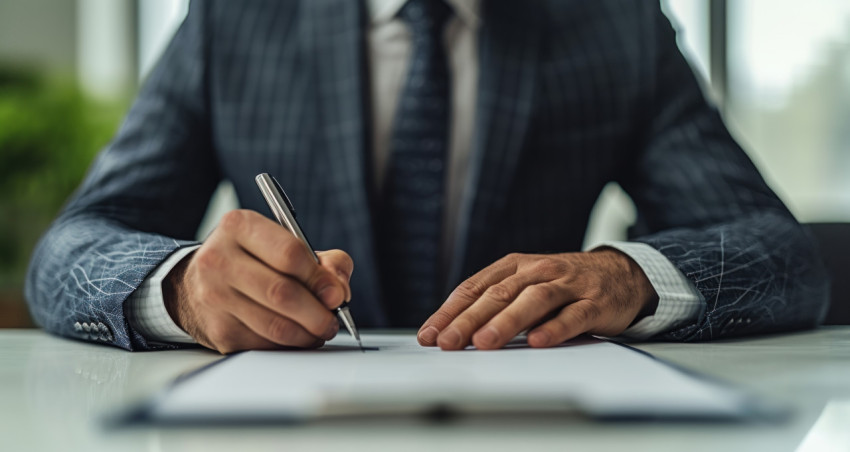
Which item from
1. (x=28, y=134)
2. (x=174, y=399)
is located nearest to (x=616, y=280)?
(x=174, y=399)

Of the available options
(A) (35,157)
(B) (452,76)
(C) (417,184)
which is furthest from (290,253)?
(A) (35,157)

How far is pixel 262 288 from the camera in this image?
496mm

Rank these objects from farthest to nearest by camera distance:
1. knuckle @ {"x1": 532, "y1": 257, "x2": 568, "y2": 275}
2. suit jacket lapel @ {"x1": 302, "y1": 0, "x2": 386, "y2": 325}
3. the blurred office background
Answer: the blurred office background < suit jacket lapel @ {"x1": 302, "y1": 0, "x2": 386, "y2": 325} < knuckle @ {"x1": 532, "y1": 257, "x2": 568, "y2": 275}

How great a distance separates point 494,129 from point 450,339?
1.76 feet

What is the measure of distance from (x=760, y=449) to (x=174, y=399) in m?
0.24

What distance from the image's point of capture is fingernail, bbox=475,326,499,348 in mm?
510

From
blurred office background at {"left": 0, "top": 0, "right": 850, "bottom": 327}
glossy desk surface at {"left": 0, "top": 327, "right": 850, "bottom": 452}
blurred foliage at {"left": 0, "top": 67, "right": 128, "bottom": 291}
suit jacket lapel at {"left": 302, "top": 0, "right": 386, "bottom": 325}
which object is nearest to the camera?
glossy desk surface at {"left": 0, "top": 327, "right": 850, "bottom": 452}

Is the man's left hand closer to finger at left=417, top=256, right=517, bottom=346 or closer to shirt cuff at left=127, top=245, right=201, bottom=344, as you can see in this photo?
finger at left=417, top=256, right=517, bottom=346

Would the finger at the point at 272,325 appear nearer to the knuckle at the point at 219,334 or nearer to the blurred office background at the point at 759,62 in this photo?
the knuckle at the point at 219,334

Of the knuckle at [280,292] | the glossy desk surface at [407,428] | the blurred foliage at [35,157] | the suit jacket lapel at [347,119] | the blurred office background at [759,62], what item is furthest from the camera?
the blurred office background at [759,62]

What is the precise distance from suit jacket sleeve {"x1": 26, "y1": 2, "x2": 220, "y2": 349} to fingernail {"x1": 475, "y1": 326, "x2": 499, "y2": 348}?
286 mm

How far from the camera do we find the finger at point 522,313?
1.68 ft

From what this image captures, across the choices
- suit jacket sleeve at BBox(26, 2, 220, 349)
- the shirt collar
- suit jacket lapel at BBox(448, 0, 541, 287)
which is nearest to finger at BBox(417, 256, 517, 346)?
suit jacket sleeve at BBox(26, 2, 220, 349)

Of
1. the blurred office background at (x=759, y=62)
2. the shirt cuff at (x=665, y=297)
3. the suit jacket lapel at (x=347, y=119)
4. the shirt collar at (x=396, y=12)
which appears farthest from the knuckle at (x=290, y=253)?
the blurred office background at (x=759, y=62)
